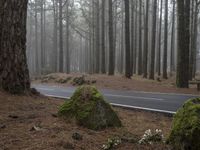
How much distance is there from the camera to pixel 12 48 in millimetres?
9109

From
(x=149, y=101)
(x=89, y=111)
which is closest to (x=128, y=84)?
(x=149, y=101)

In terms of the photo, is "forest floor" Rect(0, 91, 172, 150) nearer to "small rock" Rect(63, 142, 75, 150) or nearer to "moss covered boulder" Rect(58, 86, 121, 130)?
"small rock" Rect(63, 142, 75, 150)

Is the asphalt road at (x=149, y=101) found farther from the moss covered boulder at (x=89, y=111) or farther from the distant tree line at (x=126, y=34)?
the distant tree line at (x=126, y=34)

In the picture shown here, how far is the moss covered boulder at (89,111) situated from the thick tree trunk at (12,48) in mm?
2432

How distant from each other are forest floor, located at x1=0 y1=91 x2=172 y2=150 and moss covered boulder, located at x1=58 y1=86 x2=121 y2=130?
0.57 feet

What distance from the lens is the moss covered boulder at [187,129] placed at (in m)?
4.90

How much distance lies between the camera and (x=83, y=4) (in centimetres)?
5203

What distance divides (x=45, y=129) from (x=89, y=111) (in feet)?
3.31

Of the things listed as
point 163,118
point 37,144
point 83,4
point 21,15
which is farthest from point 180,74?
point 83,4

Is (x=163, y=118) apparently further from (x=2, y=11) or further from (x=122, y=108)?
(x=2, y=11)

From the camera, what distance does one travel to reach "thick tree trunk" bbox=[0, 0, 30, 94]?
29.6 ft

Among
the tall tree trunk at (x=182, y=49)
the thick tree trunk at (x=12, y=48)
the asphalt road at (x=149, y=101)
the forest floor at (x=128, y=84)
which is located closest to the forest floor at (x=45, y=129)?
the thick tree trunk at (x=12, y=48)

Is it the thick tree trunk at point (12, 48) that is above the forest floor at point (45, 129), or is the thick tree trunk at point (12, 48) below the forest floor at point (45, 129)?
above

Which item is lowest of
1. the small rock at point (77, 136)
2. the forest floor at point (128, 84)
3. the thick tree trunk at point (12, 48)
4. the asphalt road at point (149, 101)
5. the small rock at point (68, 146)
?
the forest floor at point (128, 84)
